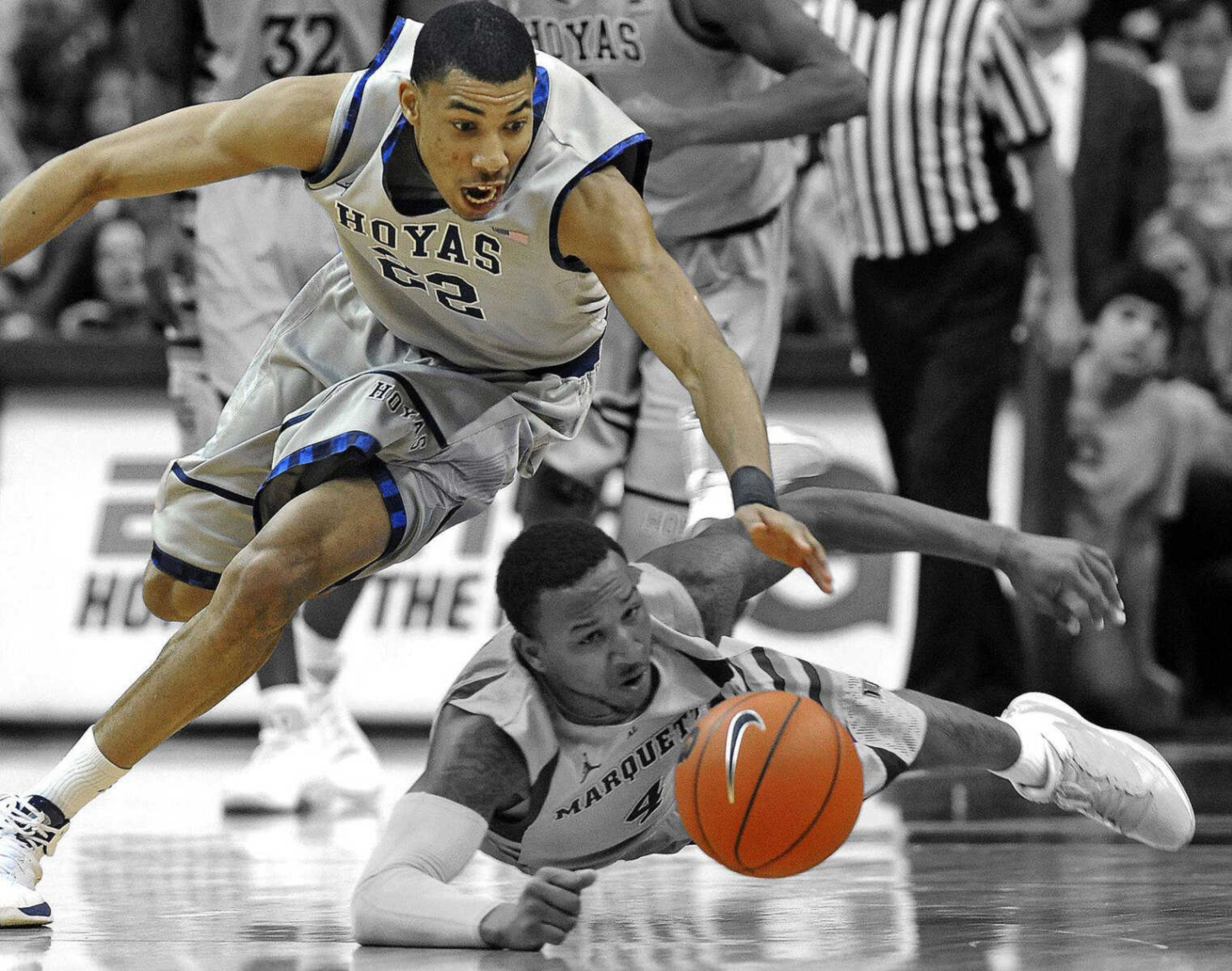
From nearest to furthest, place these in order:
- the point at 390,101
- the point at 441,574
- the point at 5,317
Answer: the point at 390,101 < the point at 441,574 < the point at 5,317

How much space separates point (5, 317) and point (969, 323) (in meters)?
4.94

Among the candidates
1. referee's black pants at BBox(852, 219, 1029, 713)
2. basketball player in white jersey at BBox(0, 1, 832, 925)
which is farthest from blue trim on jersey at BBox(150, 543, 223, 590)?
referee's black pants at BBox(852, 219, 1029, 713)

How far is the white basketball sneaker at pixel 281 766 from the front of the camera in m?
6.15

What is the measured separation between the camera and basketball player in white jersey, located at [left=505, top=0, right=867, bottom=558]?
5.45 m

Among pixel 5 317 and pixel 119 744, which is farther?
pixel 5 317

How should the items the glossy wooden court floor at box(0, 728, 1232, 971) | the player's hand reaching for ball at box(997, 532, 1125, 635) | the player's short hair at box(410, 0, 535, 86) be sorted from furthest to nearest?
1. the player's hand reaching for ball at box(997, 532, 1125, 635)
2. the player's short hair at box(410, 0, 535, 86)
3. the glossy wooden court floor at box(0, 728, 1232, 971)

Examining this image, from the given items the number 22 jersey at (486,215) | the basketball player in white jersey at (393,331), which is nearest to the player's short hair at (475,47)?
the basketball player in white jersey at (393,331)

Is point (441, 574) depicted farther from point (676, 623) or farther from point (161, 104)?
point (676, 623)

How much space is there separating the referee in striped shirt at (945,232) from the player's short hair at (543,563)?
11.3ft

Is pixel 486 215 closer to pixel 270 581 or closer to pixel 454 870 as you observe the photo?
pixel 270 581

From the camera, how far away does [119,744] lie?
13.7 feet

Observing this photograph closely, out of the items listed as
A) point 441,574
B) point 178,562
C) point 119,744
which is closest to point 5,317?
point 441,574

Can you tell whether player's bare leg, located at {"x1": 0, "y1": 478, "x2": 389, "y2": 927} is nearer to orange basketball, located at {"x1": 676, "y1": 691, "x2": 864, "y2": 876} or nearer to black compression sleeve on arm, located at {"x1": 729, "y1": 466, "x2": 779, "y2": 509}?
orange basketball, located at {"x1": 676, "y1": 691, "x2": 864, "y2": 876}

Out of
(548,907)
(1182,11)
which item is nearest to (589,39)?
(548,907)
